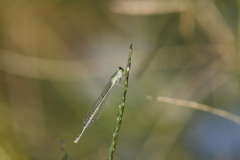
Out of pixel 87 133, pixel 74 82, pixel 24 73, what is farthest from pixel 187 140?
pixel 24 73

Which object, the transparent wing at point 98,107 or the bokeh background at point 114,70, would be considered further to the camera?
the bokeh background at point 114,70

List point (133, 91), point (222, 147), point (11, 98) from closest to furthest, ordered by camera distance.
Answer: point (222, 147), point (133, 91), point (11, 98)

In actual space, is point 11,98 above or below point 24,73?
below

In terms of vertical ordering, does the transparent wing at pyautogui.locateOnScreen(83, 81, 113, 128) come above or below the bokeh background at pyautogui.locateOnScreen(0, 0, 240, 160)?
below

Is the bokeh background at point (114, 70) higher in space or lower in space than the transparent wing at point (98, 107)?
higher

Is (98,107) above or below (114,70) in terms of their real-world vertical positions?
below

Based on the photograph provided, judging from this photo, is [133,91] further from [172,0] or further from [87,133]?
[172,0]

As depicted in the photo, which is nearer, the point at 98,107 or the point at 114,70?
the point at 98,107

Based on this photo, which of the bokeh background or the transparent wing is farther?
the bokeh background
